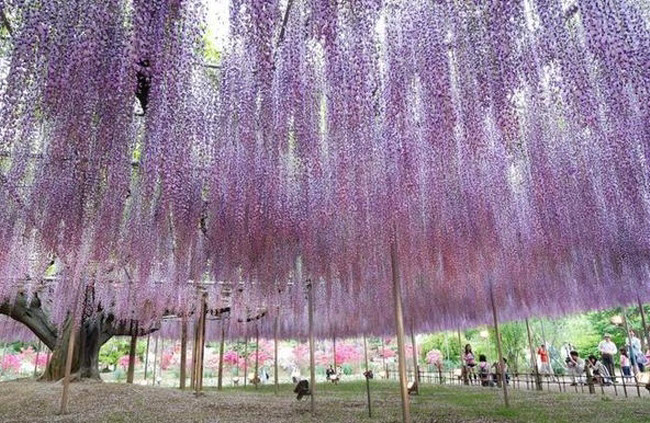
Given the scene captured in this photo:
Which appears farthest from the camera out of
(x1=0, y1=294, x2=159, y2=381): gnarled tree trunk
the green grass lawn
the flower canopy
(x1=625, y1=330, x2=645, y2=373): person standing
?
(x1=0, y1=294, x2=159, y2=381): gnarled tree trunk

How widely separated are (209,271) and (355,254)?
2837 mm

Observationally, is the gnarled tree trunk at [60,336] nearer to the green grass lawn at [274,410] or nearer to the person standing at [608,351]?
the green grass lawn at [274,410]

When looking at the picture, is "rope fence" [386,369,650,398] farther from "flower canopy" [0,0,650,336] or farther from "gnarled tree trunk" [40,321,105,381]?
"gnarled tree trunk" [40,321,105,381]

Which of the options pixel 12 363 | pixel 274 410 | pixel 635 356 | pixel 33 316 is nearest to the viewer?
pixel 274 410

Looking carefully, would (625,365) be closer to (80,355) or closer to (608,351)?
(608,351)

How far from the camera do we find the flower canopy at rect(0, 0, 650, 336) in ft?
10.9

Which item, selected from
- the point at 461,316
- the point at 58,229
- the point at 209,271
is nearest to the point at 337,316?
the point at 461,316

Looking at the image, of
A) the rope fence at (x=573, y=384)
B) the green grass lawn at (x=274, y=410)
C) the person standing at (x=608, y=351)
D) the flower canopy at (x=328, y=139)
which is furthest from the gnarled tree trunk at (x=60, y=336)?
the person standing at (x=608, y=351)

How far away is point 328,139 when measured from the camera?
210 inches

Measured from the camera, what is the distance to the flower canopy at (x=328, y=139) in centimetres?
333

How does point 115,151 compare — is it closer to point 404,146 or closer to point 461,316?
point 404,146

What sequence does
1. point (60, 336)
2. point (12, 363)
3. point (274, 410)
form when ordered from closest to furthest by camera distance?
1. point (274, 410)
2. point (60, 336)
3. point (12, 363)

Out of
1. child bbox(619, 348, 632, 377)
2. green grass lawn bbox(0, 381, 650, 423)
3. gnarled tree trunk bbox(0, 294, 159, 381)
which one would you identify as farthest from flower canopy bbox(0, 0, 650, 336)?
child bbox(619, 348, 632, 377)

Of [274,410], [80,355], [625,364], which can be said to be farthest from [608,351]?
[80,355]
